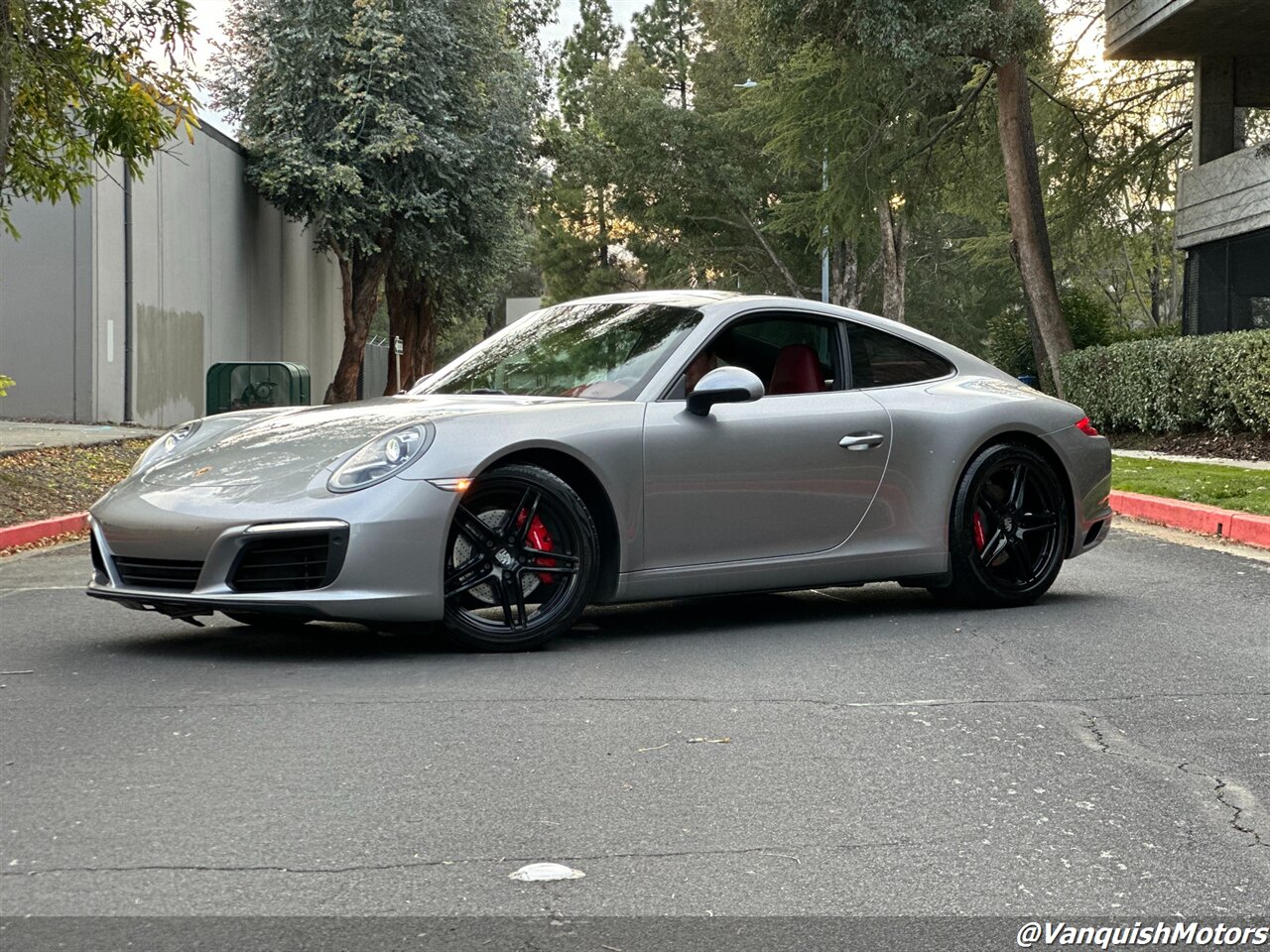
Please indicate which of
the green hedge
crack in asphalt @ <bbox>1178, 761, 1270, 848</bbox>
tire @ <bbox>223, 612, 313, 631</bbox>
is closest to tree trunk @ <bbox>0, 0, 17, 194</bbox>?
tire @ <bbox>223, 612, 313, 631</bbox>

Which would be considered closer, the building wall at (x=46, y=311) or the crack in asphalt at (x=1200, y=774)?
the crack in asphalt at (x=1200, y=774)

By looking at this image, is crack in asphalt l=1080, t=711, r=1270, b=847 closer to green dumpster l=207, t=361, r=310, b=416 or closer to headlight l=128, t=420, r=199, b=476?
headlight l=128, t=420, r=199, b=476

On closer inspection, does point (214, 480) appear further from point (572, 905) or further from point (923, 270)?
point (923, 270)

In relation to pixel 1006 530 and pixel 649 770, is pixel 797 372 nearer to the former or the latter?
pixel 1006 530

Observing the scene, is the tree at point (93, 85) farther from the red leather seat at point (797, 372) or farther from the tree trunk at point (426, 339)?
the tree trunk at point (426, 339)

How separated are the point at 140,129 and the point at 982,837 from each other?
1098cm

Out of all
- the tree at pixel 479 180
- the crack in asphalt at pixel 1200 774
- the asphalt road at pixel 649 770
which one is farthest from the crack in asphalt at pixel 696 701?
the tree at pixel 479 180

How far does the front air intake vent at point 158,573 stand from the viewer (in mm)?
5742

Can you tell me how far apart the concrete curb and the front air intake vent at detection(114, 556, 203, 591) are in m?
7.31

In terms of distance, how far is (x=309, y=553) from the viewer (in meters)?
5.66

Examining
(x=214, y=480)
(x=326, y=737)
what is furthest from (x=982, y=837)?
(x=214, y=480)

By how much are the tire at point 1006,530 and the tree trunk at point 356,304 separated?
27656 millimetres

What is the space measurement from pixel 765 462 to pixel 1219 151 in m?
20.7

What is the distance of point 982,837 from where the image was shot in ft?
12.4
